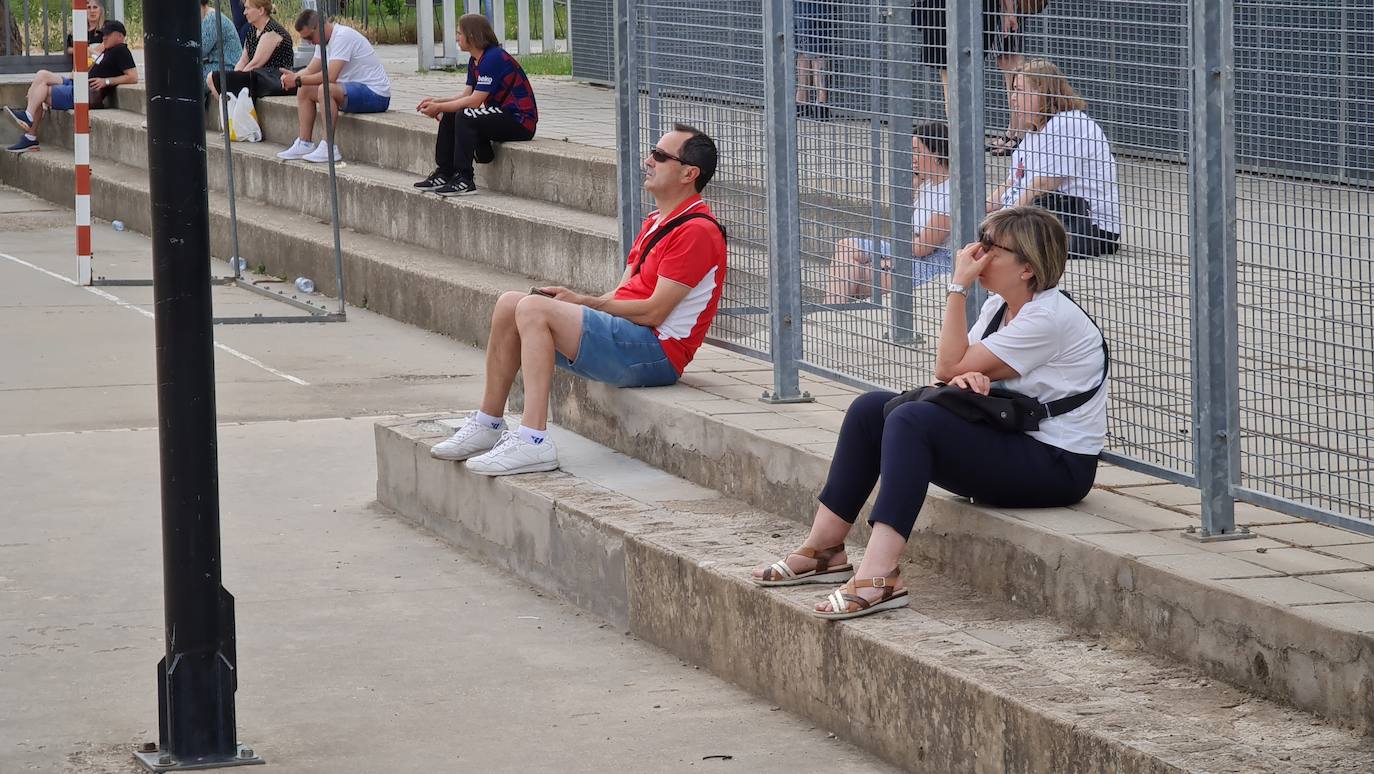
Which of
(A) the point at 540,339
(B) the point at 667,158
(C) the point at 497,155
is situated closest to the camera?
(A) the point at 540,339

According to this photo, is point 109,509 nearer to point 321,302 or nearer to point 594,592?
point 594,592

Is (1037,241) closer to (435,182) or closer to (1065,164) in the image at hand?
(1065,164)

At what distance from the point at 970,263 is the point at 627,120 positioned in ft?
9.59

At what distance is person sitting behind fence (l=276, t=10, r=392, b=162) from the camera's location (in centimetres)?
1511

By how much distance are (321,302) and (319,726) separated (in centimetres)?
840

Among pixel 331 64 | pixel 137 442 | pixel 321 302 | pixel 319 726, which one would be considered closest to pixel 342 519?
pixel 137 442

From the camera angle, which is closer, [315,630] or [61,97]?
[315,630]

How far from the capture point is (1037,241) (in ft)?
16.5

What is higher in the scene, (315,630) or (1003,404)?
→ (1003,404)

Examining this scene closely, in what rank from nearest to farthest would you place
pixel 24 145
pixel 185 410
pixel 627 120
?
pixel 185 410 → pixel 627 120 → pixel 24 145

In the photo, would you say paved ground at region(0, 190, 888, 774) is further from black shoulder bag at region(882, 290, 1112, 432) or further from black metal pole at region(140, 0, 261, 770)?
black shoulder bag at region(882, 290, 1112, 432)

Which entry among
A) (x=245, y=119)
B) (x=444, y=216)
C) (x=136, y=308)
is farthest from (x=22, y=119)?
(x=444, y=216)

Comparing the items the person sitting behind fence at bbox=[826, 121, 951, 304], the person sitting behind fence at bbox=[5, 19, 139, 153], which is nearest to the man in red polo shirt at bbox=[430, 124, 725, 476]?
the person sitting behind fence at bbox=[826, 121, 951, 304]

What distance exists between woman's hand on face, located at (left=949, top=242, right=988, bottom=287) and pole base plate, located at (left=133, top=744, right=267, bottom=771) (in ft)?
6.87
